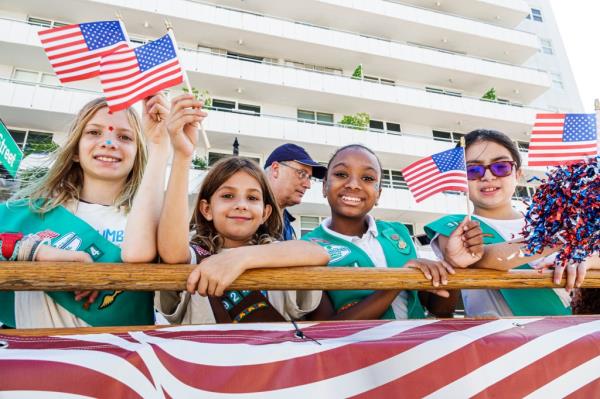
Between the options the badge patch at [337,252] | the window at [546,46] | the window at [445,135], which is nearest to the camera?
the badge patch at [337,252]

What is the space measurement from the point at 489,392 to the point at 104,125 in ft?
5.91

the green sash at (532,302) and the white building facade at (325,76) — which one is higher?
the white building facade at (325,76)

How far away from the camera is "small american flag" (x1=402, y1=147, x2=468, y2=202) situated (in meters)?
2.06

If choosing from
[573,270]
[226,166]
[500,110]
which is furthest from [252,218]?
[500,110]

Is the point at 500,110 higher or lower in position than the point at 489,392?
higher

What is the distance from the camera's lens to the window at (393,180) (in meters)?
14.9

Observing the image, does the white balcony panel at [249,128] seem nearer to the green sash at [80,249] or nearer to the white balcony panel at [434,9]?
the white balcony panel at [434,9]

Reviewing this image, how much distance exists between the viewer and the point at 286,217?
10.6 feet

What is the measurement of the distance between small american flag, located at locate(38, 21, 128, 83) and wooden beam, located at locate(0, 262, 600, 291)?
152 cm

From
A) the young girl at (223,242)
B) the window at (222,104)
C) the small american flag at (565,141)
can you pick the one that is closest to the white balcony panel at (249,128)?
the window at (222,104)

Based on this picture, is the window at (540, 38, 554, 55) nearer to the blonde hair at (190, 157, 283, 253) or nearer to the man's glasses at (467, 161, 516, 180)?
the man's glasses at (467, 161, 516, 180)

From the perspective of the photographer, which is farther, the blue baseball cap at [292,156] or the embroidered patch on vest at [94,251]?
the blue baseball cap at [292,156]

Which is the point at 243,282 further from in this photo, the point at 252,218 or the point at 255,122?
the point at 255,122

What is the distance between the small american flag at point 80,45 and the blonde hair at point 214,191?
952mm
